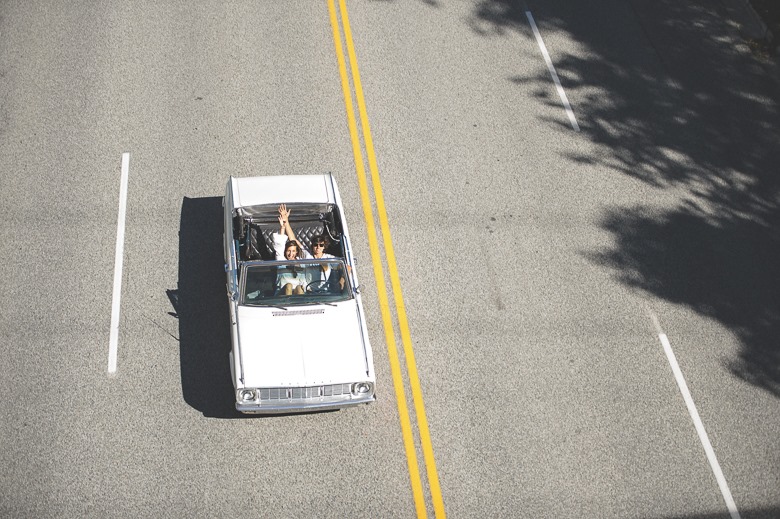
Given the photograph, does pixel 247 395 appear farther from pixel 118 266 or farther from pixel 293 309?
pixel 118 266

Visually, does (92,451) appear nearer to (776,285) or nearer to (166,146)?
(166,146)

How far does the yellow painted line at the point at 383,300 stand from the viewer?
10.2 m

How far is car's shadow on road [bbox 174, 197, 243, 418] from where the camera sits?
34.6ft

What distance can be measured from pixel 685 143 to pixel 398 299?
6261 millimetres

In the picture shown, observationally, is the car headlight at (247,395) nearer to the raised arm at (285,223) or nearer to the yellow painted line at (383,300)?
the yellow painted line at (383,300)

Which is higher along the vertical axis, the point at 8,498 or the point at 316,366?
the point at 316,366

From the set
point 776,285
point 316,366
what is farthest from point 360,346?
point 776,285

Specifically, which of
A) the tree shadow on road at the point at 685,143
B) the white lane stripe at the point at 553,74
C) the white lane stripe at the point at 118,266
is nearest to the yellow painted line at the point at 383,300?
the tree shadow on road at the point at 685,143

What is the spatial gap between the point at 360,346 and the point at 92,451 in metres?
3.44

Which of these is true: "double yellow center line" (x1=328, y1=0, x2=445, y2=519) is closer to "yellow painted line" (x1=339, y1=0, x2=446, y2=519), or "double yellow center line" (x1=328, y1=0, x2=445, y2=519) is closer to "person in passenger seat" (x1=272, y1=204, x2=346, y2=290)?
"yellow painted line" (x1=339, y1=0, x2=446, y2=519)

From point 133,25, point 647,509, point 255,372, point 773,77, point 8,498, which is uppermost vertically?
point 773,77

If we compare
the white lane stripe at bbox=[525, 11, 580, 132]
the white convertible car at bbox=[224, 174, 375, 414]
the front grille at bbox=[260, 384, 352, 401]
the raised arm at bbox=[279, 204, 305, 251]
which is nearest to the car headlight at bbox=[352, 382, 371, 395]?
the white convertible car at bbox=[224, 174, 375, 414]

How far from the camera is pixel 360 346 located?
10.1 m

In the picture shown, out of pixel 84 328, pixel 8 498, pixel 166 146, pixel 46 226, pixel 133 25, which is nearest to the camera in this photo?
pixel 8 498
